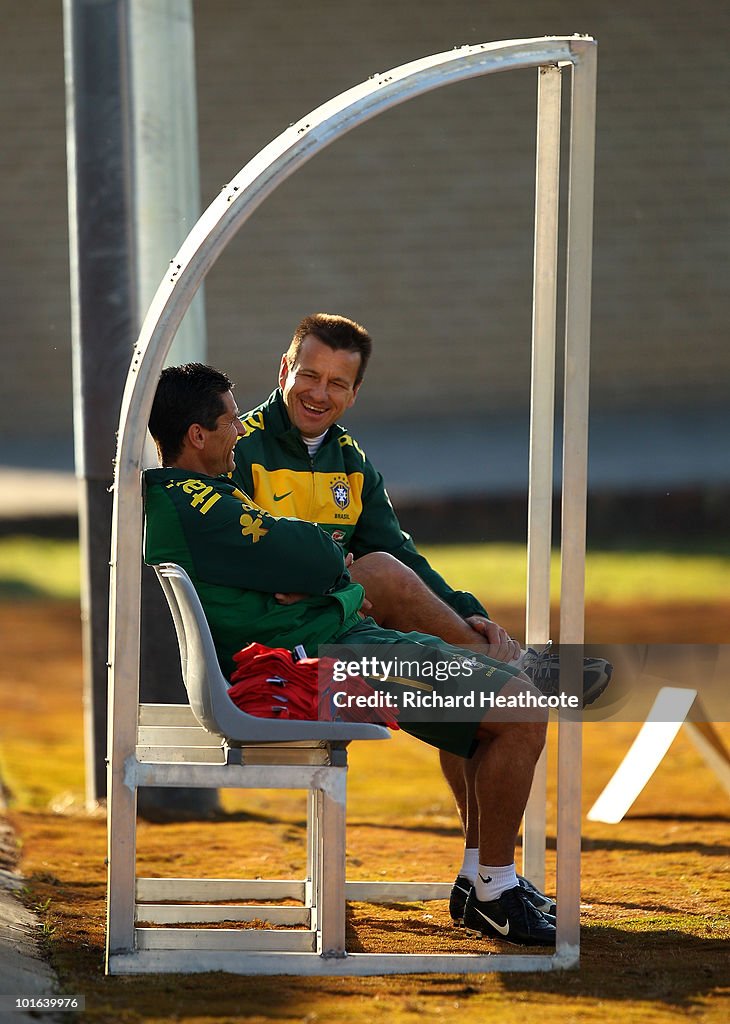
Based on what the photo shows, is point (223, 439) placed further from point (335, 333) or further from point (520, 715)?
point (520, 715)

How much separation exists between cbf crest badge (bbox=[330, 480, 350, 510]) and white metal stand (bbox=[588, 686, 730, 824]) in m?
1.45

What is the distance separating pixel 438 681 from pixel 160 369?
95 cm

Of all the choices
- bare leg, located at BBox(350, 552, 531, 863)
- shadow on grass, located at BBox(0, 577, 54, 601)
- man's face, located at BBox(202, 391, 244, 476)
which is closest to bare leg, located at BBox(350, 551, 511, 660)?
bare leg, located at BBox(350, 552, 531, 863)

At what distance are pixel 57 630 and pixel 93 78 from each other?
585cm

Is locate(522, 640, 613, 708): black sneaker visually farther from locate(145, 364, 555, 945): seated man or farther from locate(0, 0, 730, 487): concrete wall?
locate(0, 0, 730, 487): concrete wall

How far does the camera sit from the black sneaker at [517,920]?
3264 mm

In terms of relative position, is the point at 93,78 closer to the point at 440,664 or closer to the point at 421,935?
the point at 440,664

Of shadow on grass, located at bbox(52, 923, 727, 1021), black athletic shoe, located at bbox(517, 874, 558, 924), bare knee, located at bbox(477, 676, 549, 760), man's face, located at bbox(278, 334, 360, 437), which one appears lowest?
shadow on grass, located at bbox(52, 923, 727, 1021)

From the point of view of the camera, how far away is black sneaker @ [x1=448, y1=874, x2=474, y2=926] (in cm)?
355

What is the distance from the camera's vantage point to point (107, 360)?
5227 mm

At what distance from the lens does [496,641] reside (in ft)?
11.4

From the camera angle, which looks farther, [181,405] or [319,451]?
[319,451]

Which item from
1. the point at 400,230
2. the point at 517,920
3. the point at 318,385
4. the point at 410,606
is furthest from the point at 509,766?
the point at 400,230

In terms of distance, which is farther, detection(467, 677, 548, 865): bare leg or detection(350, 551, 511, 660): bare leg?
detection(350, 551, 511, 660): bare leg
